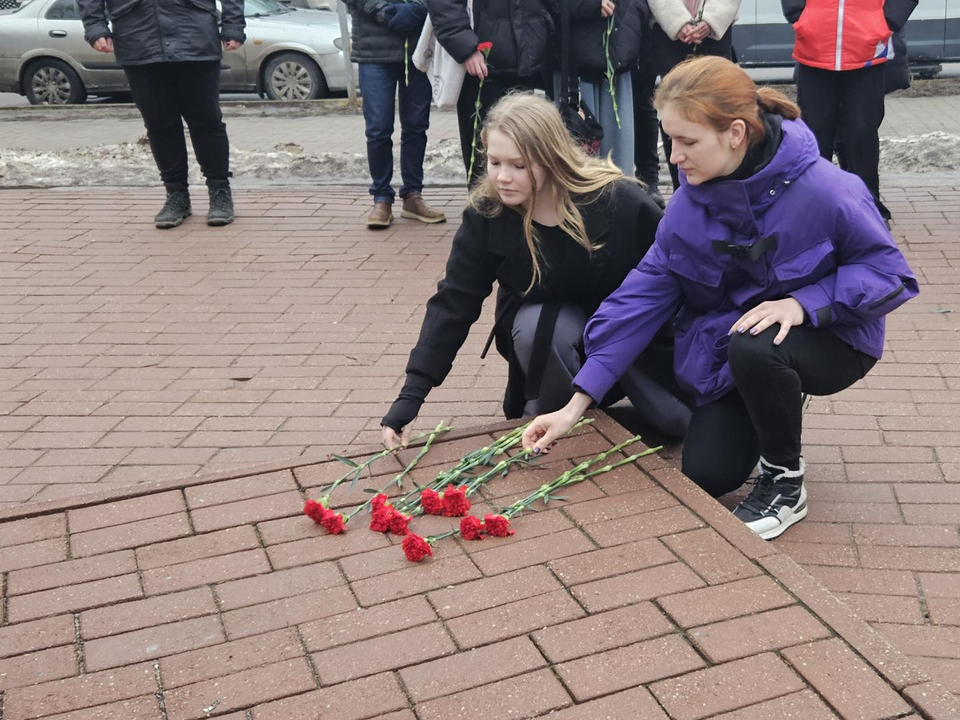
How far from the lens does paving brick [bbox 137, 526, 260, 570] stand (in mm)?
2814

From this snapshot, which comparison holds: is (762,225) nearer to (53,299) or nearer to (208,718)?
(208,718)

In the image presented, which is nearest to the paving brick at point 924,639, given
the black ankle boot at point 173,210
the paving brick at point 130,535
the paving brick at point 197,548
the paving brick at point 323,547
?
the paving brick at point 323,547

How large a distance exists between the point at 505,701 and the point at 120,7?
517cm

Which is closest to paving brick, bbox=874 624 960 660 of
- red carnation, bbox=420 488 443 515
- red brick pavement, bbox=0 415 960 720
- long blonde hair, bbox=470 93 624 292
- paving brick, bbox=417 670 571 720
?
red brick pavement, bbox=0 415 960 720

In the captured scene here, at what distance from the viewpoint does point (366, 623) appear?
2.47 metres

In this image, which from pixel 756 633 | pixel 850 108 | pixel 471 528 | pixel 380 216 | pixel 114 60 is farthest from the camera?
pixel 114 60

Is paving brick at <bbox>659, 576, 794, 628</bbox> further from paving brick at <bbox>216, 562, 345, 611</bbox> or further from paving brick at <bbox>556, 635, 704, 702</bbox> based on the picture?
paving brick at <bbox>216, 562, 345, 611</bbox>

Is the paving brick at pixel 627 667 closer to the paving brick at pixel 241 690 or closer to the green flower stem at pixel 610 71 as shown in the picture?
the paving brick at pixel 241 690

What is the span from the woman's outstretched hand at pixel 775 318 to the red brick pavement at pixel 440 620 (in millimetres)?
437

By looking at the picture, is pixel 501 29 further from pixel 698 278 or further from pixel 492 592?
pixel 492 592

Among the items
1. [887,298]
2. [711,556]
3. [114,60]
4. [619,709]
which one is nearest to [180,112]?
[887,298]

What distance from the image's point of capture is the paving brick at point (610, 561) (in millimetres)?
2607

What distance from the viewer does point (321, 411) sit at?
4133 mm

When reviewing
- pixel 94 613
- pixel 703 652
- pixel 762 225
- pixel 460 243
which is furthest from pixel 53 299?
pixel 703 652
